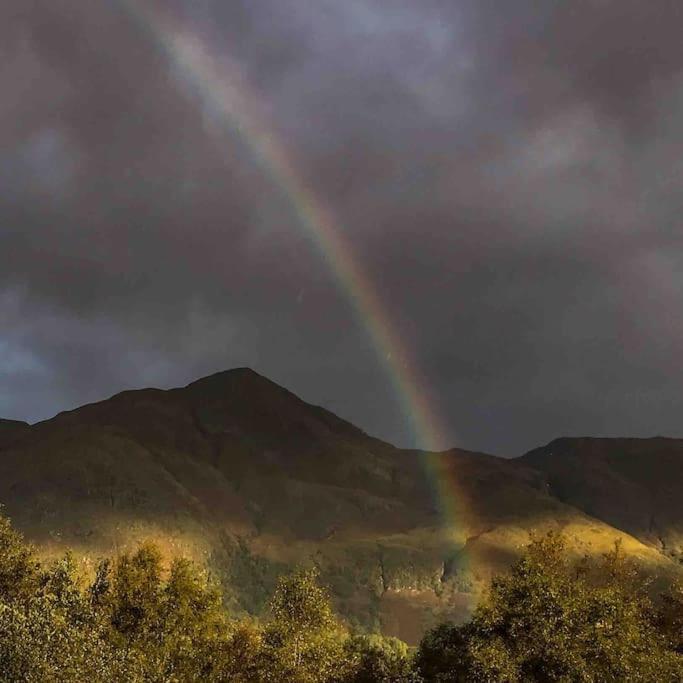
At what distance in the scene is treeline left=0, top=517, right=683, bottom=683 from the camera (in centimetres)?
4744

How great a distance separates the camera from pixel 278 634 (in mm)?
60688

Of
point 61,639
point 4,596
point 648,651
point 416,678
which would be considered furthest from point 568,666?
point 4,596

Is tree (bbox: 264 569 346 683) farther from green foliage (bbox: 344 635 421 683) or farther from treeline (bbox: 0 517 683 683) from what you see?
green foliage (bbox: 344 635 421 683)

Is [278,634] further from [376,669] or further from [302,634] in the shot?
[376,669]

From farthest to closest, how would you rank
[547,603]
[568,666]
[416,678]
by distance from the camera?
1. [416,678]
2. [547,603]
3. [568,666]

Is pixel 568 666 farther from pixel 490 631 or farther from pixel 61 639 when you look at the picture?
pixel 61 639

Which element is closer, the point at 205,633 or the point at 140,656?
the point at 140,656

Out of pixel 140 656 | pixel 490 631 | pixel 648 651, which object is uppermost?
pixel 140 656

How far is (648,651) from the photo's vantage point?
5447 centimetres

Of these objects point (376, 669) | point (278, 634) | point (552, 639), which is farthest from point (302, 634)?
point (552, 639)

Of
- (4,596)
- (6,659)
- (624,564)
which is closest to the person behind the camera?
(6,659)

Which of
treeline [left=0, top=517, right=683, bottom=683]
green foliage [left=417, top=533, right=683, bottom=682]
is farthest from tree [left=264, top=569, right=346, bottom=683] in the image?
green foliage [left=417, top=533, right=683, bottom=682]

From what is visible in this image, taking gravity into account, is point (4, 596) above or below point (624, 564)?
above

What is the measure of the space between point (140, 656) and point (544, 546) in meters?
51.3
